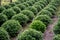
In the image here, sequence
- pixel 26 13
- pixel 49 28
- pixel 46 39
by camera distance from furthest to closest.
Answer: pixel 26 13, pixel 49 28, pixel 46 39

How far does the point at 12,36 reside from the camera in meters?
12.5

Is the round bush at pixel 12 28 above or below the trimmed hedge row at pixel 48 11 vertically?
below

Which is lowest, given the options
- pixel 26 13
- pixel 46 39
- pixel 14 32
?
pixel 46 39

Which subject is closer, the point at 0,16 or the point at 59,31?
the point at 59,31

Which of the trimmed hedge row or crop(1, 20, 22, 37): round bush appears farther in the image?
the trimmed hedge row

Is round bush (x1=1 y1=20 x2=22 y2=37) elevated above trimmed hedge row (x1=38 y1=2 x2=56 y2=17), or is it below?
below

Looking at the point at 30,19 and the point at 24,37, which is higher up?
the point at 30,19

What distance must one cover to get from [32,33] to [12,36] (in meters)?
3.08

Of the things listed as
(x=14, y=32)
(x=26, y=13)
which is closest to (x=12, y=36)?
(x=14, y=32)

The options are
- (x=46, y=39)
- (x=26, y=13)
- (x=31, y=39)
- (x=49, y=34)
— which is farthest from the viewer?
(x=26, y=13)

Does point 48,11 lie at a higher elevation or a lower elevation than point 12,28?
higher

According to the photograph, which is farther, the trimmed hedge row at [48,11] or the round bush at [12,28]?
the trimmed hedge row at [48,11]

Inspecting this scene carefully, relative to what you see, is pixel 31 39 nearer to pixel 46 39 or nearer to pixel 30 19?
pixel 46 39

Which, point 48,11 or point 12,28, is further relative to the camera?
point 48,11
